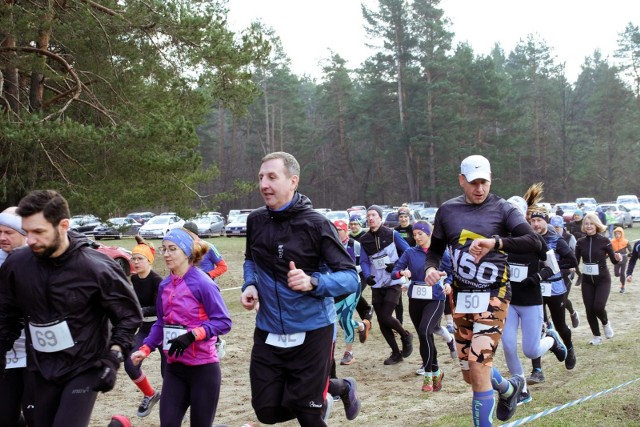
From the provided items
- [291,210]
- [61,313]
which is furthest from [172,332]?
[291,210]

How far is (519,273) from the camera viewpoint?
24.5 feet

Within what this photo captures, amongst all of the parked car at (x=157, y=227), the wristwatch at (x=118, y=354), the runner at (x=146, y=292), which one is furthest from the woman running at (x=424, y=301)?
the parked car at (x=157, y=227)

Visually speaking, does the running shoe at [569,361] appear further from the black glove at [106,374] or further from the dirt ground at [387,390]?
the black glove at [106,374]

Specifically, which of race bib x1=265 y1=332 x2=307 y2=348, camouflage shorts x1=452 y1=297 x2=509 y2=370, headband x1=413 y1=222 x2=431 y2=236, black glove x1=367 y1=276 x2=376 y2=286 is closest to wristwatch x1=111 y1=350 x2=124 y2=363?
race bib x1=265 y1=332 x2=307 y2=348

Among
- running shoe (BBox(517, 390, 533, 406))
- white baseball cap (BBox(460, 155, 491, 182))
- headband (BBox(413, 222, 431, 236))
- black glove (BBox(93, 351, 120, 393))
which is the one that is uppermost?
white baseball cap (BBox(460, 155, 491, 182))

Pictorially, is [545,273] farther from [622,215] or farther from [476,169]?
[622,215]

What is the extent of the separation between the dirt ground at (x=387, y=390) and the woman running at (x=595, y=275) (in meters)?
0.41

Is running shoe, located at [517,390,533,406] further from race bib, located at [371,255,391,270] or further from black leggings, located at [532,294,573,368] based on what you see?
race bib, located at [371,255,391,270]

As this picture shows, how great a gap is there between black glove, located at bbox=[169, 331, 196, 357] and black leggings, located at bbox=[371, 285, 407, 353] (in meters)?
5.22

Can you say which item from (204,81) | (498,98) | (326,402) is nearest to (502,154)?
(498,98)

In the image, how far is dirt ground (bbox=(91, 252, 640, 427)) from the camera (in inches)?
275

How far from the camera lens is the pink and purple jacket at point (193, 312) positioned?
5109 millimetres

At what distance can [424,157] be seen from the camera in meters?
61.1

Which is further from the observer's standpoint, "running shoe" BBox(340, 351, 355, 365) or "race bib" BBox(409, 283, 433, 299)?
"running shoe" BBox(340, 351, 355, 365)
